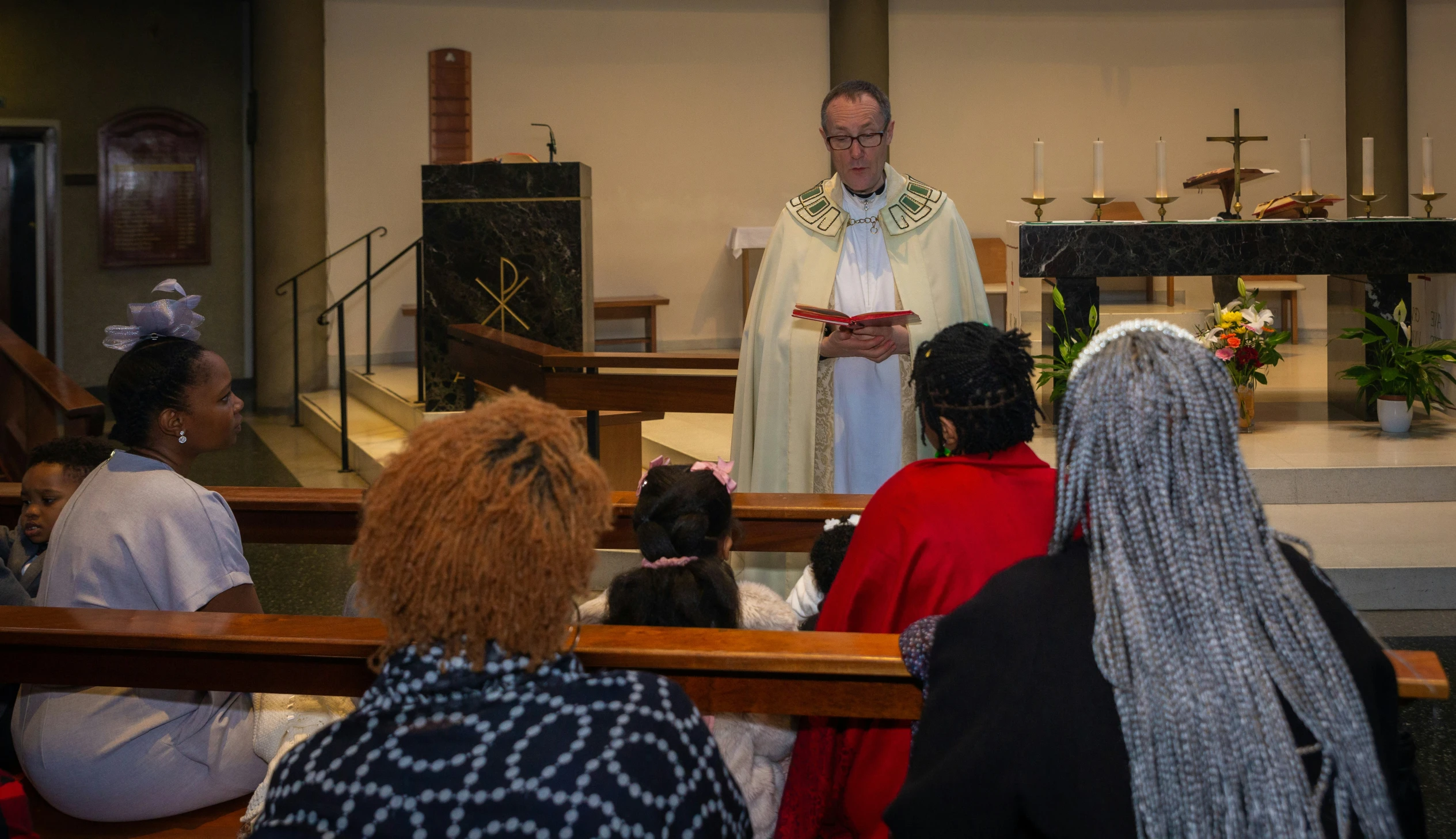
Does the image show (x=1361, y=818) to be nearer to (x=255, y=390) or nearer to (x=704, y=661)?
(x=704, y=661)

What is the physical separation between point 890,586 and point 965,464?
237mm

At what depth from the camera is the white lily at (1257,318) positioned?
5681 millimetres

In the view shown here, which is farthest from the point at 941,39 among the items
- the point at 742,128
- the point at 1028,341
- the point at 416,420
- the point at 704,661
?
the point at 704,661

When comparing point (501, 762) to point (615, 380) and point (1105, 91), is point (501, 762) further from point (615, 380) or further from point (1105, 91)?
point (1105, 91)

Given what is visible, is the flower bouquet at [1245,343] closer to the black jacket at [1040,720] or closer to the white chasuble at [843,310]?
the white chasuble at [843,310]

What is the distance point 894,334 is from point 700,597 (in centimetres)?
155

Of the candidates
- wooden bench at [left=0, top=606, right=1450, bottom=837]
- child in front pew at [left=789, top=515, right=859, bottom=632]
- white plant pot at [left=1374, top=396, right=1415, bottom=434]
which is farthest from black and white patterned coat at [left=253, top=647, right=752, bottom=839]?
white plant pot at [left=1374, top=396, right=1415, bottom=434]

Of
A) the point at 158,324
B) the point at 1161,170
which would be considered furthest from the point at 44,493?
the point at 1161,170

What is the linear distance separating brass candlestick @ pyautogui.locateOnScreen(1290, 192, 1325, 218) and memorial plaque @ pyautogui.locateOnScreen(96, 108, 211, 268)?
320 inches

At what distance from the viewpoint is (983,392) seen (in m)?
2.13

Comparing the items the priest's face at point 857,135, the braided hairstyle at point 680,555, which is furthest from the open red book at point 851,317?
the braided hairstyle at point 680,555

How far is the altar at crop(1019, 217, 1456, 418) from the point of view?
5.62 metres

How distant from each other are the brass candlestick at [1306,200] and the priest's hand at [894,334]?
3122 millimetres

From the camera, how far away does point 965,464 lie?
2115 millimetres
